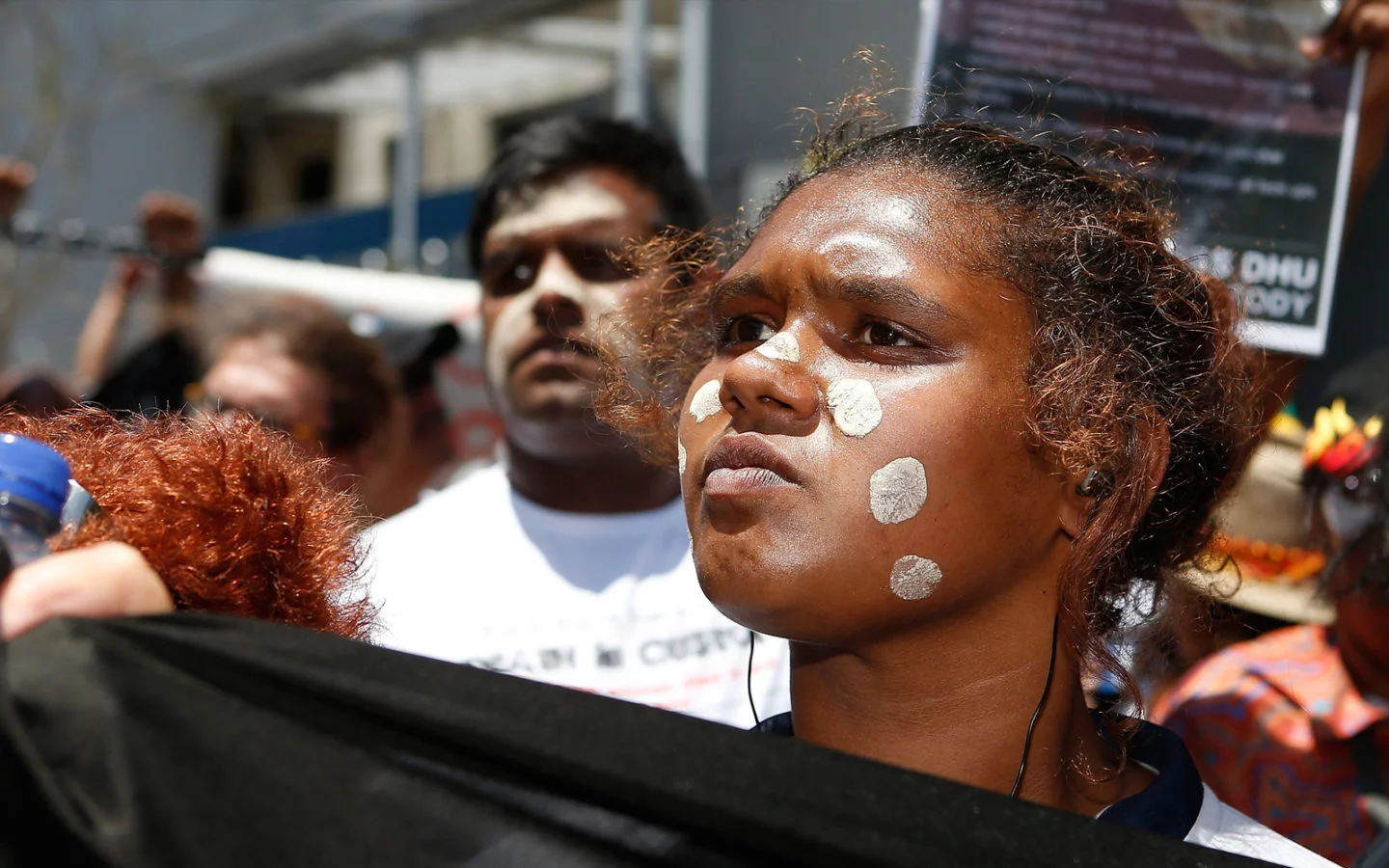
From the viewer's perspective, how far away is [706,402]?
1.55 metres

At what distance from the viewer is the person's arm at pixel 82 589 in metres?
1.01

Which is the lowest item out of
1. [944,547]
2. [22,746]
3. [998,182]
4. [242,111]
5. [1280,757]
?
[242,111]

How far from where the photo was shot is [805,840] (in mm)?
995

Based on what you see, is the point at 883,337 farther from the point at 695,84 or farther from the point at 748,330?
the point at 695,84

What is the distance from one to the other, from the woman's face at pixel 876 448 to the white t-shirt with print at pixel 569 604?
0.91 meters

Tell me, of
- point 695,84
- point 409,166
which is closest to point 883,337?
point 695,84

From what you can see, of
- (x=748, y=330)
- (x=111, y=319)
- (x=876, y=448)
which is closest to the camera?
(x=876, y=448)

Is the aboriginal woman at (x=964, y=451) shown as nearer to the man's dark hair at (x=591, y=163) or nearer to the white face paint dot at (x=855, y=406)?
the white face paint dot at (x=855, y=406)

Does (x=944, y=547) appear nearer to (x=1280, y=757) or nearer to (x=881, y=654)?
(x=881, y=654)

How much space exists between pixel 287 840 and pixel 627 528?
5.50ft

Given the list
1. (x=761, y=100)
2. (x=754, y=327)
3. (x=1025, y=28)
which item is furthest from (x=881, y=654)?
(x=761, y=100)

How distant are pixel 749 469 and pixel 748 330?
0.28 m

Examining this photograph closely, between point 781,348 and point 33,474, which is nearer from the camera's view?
point 33,474

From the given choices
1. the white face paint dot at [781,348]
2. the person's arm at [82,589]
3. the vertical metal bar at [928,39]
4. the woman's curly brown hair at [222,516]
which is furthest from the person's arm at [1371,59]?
the person's arm at [82,589]
